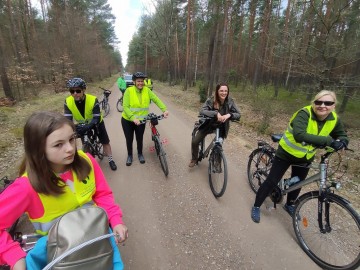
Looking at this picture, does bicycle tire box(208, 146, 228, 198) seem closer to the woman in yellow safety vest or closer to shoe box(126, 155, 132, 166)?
the woman in yellow safety vest

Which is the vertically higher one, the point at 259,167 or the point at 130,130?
the point at 130,130

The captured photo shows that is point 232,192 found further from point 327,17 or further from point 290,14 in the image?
point 290,14

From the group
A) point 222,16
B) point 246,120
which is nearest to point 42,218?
point 246,120

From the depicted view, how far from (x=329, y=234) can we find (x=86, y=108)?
14.8 feet

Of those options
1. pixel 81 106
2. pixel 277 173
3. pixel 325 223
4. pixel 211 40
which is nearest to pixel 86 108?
pixel 81 106

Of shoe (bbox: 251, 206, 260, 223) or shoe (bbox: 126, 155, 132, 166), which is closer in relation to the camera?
shoe (bbox: 251, 206, 260, 223)


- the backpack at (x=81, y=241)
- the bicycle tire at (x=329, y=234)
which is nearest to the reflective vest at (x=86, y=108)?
the backpack at (x=81, y=241)

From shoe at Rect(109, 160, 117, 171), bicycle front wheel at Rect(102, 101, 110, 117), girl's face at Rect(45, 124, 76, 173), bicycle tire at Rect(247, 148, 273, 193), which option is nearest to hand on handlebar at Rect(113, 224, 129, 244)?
girl's face at Rect(45, 124, 76, 173)

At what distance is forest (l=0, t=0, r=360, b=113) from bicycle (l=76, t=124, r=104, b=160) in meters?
8.66

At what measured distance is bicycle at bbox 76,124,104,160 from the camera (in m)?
4.19

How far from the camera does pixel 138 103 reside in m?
4.55

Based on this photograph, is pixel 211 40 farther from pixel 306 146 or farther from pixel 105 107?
pixel 306 146

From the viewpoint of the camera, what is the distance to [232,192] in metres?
4.07

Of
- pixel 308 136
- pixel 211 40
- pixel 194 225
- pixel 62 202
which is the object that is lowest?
pixel 194 225
